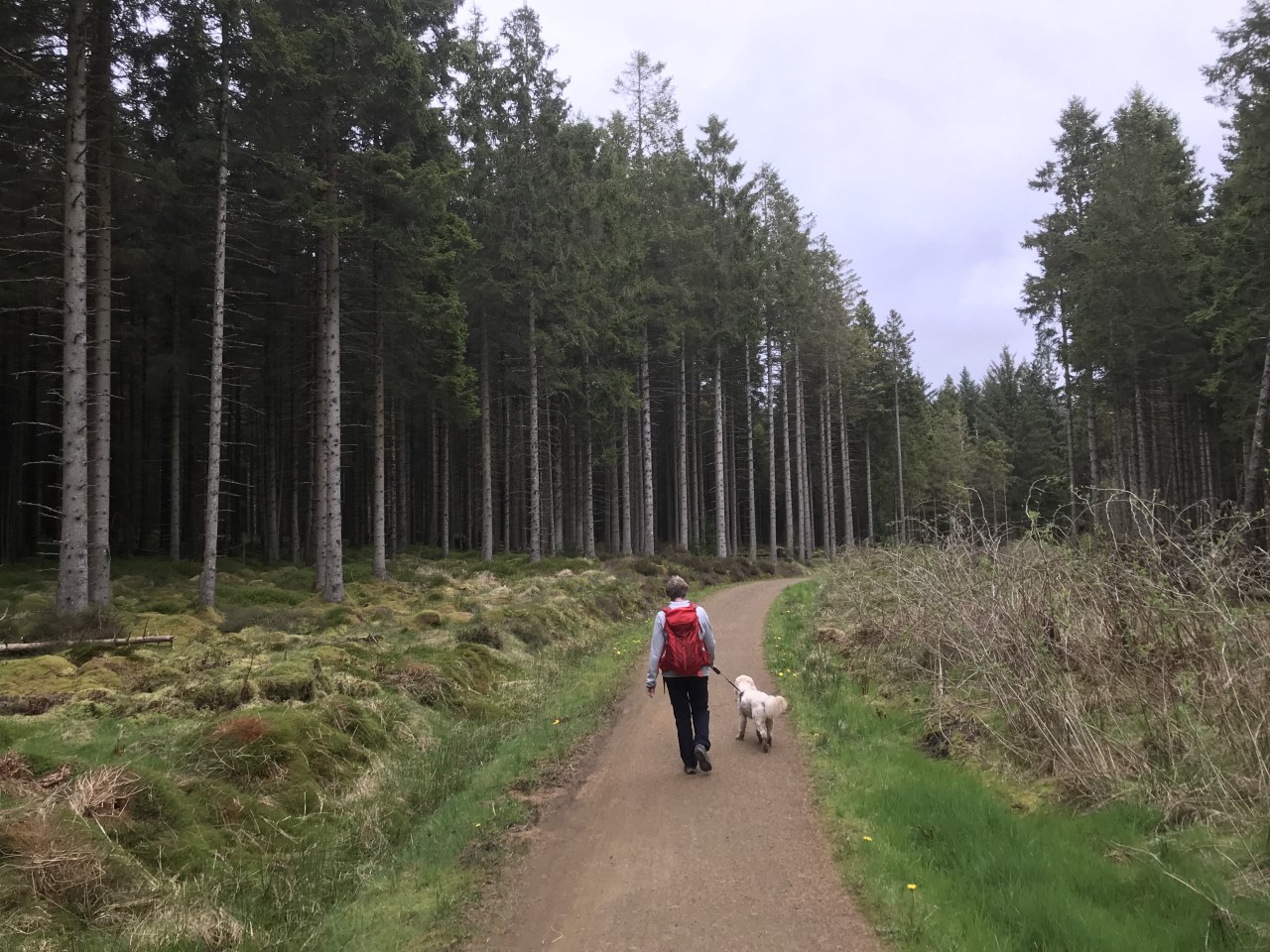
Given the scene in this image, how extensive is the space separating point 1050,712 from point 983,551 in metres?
3.24

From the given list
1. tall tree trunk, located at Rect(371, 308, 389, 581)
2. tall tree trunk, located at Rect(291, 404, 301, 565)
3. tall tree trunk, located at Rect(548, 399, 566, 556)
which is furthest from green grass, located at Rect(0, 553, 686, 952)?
tall tree trunk, located at Rect(548, 399, 566, 556)

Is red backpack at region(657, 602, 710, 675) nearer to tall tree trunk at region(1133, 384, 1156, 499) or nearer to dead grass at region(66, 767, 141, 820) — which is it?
dead grass at region(66, 767, 141, 820)

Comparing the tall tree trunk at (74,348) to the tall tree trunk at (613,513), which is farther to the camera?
the tall tree trunk at (613,513)

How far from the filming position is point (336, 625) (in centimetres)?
1357

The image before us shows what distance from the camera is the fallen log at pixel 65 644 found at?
9.65 m

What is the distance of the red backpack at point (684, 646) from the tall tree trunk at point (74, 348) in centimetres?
1062

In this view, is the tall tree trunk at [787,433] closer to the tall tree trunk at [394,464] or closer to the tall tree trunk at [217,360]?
the tall tree trunk at [394,464]

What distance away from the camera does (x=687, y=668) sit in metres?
6.79

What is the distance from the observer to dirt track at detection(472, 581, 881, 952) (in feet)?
13.5

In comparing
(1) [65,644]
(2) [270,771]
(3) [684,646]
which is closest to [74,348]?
(1) [65,644]

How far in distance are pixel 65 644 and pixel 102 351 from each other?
6364 mm

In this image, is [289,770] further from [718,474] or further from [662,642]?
[718,474]

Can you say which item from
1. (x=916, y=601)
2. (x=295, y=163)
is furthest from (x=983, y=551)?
(x=295, y=163)

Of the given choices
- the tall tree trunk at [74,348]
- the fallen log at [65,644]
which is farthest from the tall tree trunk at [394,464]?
the fallen log at [65,644]
